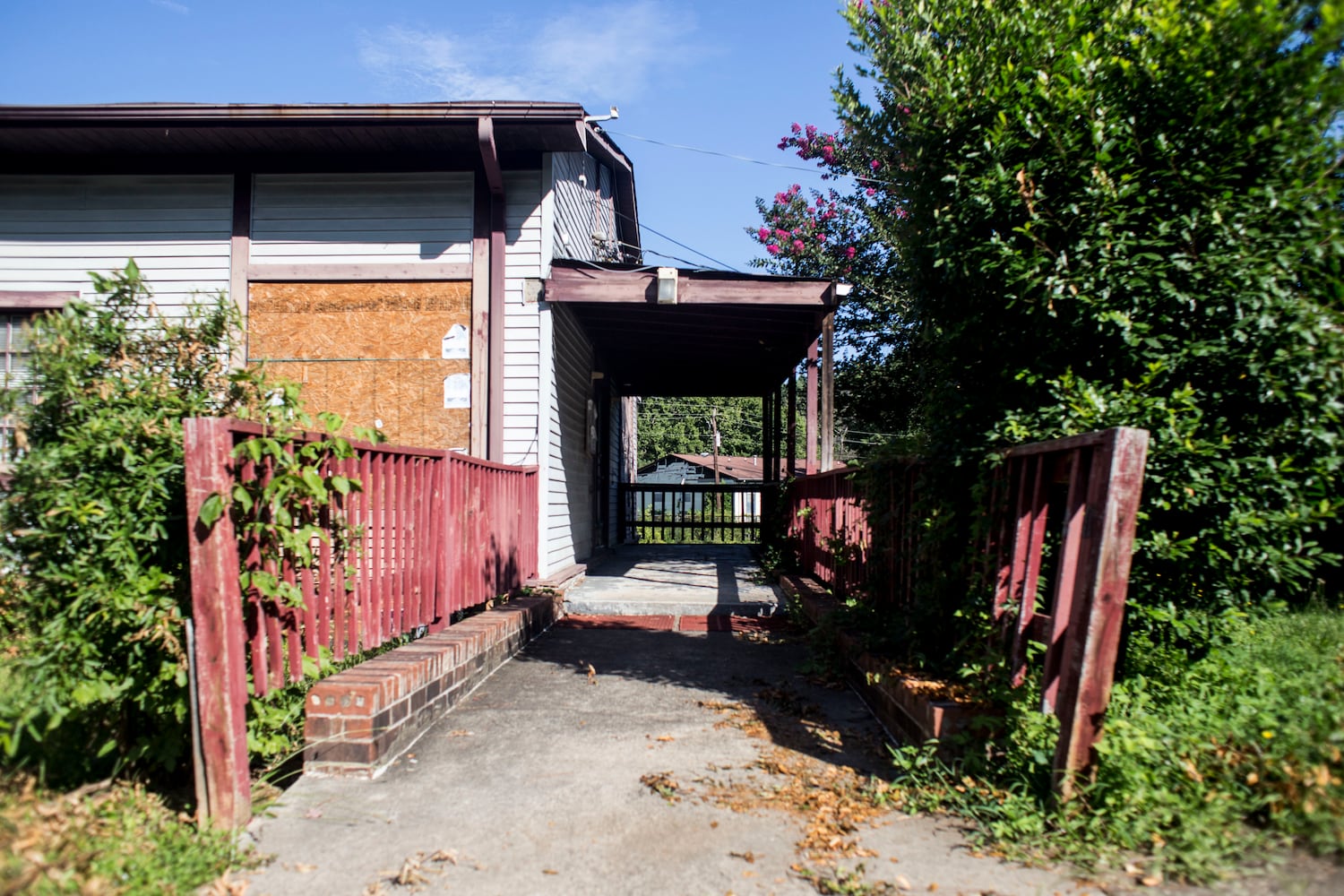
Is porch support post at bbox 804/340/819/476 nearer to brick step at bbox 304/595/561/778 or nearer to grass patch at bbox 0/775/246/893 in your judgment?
brick step at bbox 304/595/561/778

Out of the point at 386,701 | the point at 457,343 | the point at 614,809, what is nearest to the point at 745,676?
the point at 614,809

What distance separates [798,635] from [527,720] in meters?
3.08

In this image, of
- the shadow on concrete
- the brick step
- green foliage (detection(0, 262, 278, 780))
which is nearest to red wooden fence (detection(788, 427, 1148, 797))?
the shadow on concrete

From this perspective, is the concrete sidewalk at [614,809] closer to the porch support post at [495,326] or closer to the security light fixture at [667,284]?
the porch support post at [495,326]

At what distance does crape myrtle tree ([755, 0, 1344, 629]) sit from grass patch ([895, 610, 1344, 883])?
0.91 ft

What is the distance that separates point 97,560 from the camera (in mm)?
2967

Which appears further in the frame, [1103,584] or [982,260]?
[982,260]

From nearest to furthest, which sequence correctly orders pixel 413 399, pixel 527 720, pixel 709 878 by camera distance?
pixel 709 878 < pixel 527 720 < pixel 413 399

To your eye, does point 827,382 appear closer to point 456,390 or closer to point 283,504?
point 456,390

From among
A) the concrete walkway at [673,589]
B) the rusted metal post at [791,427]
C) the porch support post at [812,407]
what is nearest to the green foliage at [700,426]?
the rusted metal post at [791,427]

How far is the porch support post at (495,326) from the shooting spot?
27.8 ft

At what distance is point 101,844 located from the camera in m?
2.53

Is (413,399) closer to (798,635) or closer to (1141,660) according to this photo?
(798,635)

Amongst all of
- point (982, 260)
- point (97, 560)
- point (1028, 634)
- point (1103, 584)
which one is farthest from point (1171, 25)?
point (97, 560)
